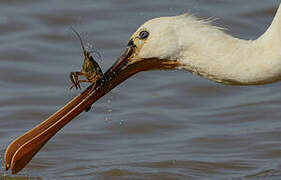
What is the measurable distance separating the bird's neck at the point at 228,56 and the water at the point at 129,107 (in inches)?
77.4

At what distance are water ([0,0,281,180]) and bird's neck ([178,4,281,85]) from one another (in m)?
1.97

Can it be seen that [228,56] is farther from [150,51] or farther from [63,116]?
[63,116]

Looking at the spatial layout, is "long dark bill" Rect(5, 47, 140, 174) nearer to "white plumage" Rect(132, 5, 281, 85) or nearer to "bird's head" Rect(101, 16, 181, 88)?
"bird's head" Rect(101, 16, 181, 88)

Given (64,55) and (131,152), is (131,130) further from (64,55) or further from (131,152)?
(64,55)

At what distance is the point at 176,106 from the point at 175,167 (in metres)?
2.08

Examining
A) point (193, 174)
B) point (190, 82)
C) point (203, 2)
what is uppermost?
point (203, 2)

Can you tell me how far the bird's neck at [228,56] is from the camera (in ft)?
31.3

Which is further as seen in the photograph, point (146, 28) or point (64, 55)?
point (64, 55)

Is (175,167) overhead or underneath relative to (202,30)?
underneath

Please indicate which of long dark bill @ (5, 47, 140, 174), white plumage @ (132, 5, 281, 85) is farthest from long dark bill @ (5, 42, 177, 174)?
white plumage @ (132, 5, 281, 85)

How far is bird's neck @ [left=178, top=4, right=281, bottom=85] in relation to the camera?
9531 mm

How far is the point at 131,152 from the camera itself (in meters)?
11.9

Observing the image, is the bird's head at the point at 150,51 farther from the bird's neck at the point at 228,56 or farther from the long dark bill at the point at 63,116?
the bird's neck at the point at 228,56

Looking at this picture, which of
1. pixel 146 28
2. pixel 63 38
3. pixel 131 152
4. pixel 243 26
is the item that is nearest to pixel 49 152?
pixel 131 152
